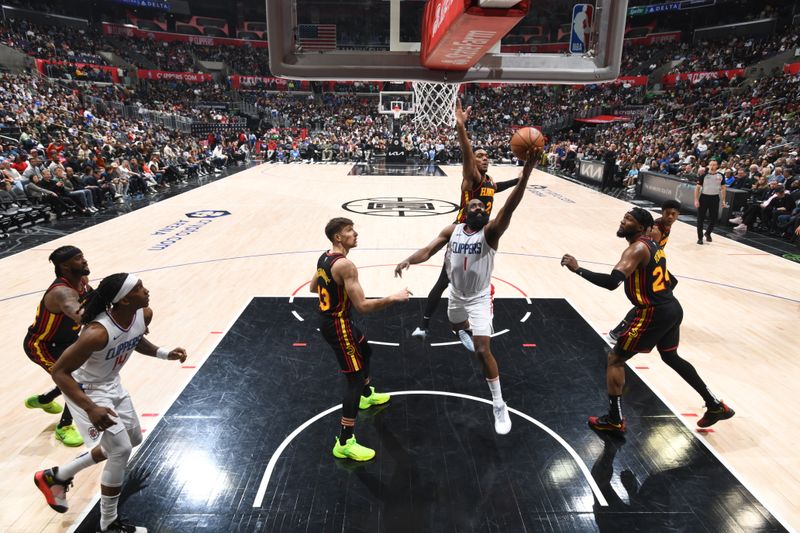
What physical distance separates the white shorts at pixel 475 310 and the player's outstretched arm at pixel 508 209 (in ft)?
1.52

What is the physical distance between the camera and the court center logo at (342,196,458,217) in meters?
12.8

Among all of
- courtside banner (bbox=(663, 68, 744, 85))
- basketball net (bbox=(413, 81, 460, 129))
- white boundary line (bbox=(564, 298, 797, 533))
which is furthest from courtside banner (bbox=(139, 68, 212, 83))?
white boundary line (bbox=(564, 298, 797, 533))

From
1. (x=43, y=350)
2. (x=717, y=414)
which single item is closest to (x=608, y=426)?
(x=717, y=414)

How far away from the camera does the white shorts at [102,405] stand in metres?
2.88

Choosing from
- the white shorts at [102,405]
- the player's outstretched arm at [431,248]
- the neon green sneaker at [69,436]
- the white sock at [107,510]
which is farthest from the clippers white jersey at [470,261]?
the neon green sneaker at [69,436]

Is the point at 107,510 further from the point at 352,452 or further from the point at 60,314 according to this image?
the point at 352,452

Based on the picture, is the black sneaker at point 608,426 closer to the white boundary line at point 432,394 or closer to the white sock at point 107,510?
the white boundary line at point 432,394

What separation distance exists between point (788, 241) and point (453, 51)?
8.56 metres

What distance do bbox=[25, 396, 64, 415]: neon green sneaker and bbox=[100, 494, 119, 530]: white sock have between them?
1754 millimetres

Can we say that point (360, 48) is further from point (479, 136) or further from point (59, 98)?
point (479, 136)

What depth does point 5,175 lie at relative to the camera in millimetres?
Result: 10648

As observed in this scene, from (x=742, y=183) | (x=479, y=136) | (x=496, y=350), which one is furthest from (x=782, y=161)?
(x=479, y=136)

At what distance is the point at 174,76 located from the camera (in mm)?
35750

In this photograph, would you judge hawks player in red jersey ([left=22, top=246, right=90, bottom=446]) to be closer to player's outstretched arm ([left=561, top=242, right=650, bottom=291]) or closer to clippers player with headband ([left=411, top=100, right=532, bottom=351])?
clippers player with headband ([left=411, top=100, right=532, bottom=351])
